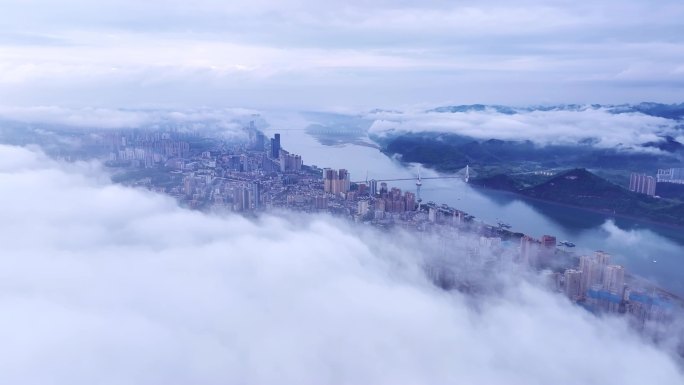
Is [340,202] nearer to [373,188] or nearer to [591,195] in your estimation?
[373,188]

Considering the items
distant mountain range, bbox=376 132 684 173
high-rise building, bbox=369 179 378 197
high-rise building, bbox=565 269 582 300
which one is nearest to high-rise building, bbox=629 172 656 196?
distant mountain range, bbox=376 132 684 173

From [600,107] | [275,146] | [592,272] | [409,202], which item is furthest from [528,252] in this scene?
[600,107]

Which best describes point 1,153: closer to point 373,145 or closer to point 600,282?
point 600,282

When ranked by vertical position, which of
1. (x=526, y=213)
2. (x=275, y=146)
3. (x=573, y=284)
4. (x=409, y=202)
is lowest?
(x=526, y=213)

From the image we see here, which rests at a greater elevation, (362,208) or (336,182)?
(336,182)

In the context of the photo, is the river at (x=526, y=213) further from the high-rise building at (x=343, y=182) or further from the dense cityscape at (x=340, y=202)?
the high-rise building at (x=343, y=182)

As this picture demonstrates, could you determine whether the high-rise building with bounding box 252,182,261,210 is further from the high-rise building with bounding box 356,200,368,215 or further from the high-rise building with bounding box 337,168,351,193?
the high-rise building with bounding box 337,168,351,193

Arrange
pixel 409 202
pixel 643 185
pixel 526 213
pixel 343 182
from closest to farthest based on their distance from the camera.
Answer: pixel 409 202 → pixel 343 182 → pixel 526 213 → pixel 643 185
